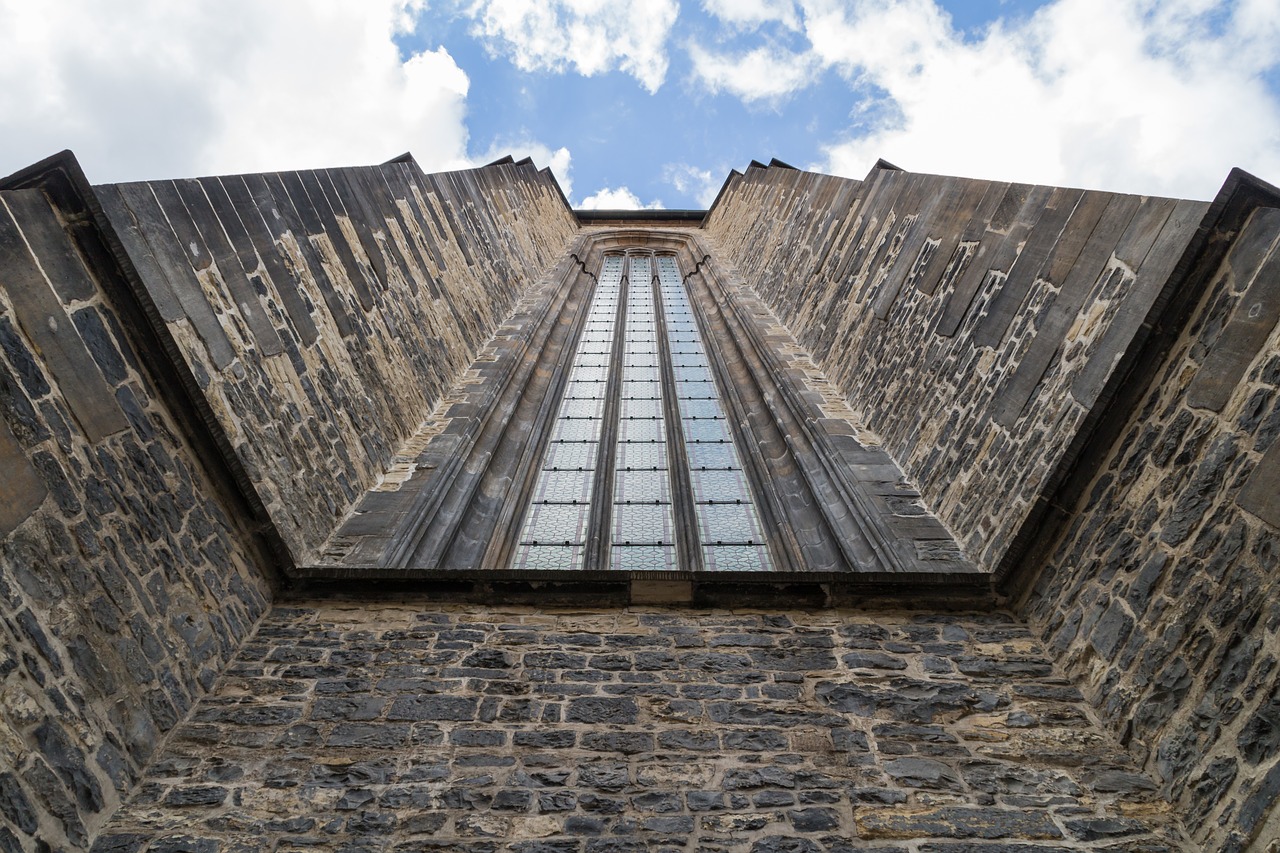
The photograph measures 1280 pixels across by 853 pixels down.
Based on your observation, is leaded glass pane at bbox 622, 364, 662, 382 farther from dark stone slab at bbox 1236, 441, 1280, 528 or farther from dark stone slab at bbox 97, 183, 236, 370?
dark stone slab at bbox 1236, 441, 1280, 528

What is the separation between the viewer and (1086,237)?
5.66m

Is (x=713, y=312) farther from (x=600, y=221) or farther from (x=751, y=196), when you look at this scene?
(x=600, y=221)

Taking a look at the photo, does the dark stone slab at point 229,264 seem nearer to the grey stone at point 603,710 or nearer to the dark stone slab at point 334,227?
the dark stone slab at point 334,227

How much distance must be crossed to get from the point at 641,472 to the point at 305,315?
366 centimetres

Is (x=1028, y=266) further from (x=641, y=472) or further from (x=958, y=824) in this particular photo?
(x=958, y=824)

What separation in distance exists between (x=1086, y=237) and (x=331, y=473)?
600 centimetres

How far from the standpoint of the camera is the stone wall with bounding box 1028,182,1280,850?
11.2 ft

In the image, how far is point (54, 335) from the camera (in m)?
3.97

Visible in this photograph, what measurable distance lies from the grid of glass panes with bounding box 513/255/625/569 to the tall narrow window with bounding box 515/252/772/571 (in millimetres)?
14

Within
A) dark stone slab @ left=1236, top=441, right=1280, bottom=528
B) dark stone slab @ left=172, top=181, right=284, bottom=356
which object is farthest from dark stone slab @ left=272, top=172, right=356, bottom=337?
dark stone slab @ left=1236, top=441, right=1280, bottom=528

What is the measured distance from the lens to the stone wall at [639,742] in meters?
3.68

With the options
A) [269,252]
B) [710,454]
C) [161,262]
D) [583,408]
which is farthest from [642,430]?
[161,262]

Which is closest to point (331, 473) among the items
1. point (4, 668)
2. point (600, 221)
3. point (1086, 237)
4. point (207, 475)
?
point (207, 475)

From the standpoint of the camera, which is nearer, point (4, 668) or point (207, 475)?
point (4, 668)
